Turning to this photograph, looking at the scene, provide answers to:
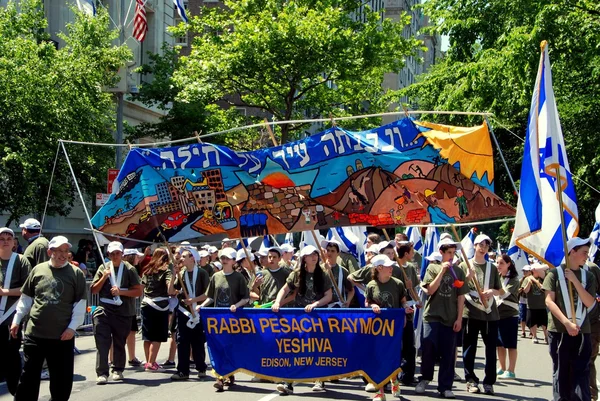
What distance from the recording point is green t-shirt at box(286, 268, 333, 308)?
11.4 meters

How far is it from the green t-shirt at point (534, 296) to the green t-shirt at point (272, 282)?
748 cm

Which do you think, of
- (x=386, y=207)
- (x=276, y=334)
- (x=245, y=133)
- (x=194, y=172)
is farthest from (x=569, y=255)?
(x=245, y=133)

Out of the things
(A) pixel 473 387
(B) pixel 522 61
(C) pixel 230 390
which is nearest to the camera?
(C) pixel 230 390

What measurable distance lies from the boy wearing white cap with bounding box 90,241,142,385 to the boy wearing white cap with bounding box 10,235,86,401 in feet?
10.4

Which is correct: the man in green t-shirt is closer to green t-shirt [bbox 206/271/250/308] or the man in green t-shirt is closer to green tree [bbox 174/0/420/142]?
green t-shirt [bbox 206/271/250/308]

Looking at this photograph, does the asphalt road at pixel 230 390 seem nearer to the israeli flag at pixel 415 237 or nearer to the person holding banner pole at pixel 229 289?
the person holding banner pole at pixel 229 289

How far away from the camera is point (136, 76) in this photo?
129ft

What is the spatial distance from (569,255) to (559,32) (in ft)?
40.9

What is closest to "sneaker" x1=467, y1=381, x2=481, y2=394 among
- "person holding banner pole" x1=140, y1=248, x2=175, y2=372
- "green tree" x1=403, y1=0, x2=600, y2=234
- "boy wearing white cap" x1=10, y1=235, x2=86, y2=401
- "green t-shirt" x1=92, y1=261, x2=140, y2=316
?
"person holding banner pole" x1=140, y1=248, x2=175, y2=372

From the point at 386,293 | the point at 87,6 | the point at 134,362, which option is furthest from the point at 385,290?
the point at 87,6

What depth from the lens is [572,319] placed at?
858cm

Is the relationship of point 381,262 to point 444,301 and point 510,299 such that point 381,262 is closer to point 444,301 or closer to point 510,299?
point 444,301

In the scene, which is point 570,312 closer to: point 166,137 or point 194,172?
point 194,172

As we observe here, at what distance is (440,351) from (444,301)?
0.61 m
